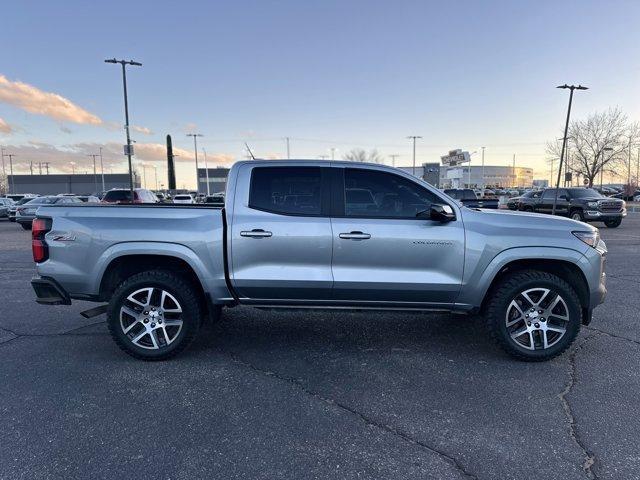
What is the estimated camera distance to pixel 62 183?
352 feet

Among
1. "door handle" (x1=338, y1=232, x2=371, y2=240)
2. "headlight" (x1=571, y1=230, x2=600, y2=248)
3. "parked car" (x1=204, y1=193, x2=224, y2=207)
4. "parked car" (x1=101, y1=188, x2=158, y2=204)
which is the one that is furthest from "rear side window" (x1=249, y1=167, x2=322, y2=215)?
"parked car" (x1=101, y1=188, x2=158, y2=204)

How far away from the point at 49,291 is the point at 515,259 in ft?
14.5

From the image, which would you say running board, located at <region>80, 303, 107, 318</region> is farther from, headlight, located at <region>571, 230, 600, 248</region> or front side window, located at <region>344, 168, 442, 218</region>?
headlight, located at <region>571, 230, 600, 248</region>

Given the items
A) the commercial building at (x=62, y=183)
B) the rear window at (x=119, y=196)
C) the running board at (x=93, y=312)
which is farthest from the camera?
the commercial building at (x=62, y=183)

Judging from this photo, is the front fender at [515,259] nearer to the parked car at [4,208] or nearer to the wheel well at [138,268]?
the wheel well at [138,268]

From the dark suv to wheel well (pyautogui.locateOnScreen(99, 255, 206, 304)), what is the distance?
1896 centimetres

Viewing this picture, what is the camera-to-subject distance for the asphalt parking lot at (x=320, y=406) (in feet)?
8.47

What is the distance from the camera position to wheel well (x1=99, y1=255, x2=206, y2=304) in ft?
13.5

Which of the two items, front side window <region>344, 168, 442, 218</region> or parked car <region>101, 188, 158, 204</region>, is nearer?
front side window <region>344, 168, 442, 218</region>

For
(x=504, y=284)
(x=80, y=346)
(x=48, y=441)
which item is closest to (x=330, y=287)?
(x=504, y=284)

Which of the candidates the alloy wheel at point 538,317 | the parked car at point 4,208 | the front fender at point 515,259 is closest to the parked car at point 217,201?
the front fender at point 515,259

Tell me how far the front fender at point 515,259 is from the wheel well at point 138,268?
2644 mm

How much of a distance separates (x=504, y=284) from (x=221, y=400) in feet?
9.04

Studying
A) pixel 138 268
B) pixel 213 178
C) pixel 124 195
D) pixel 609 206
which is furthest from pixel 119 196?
pixel 213 178
